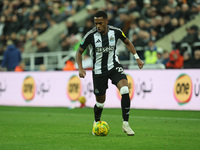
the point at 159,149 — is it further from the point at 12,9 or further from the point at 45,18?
the point at 12,9

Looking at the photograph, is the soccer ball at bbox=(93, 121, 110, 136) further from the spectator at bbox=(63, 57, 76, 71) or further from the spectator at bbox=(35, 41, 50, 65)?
the spectator at bbox=(35, 41, 50, 65)

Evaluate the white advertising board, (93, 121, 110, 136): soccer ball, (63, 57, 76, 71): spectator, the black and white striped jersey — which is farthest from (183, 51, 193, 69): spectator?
(93, 121, 110, 136): soccer ball

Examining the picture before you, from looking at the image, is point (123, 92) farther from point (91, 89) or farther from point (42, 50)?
point (42, 50)

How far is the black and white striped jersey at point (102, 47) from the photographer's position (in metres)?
9.60

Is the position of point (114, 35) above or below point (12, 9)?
below

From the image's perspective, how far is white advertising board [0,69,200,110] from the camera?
1641 cm

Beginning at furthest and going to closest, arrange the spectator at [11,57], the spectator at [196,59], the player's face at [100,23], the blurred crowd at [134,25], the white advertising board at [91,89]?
the spectator at [11,57] → the blurred crowd at [134,25] → the spectator at [196,59] → the white advertising board at [91,89] → the player's face at [100,23]

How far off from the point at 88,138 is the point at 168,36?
1272 centimetres

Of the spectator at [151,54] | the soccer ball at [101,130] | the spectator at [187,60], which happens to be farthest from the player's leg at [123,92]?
the spectator at [151,54]

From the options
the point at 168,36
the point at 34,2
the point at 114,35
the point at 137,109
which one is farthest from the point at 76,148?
the point at 34,2

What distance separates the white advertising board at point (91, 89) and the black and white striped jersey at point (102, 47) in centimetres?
698

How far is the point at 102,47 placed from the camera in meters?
9.59

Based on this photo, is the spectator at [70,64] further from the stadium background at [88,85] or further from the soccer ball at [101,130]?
the soccer ball at [101,130]

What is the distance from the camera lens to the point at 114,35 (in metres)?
9.68
